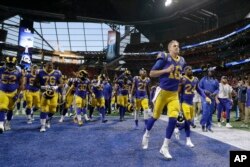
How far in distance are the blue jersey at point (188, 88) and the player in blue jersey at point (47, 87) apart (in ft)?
13.1

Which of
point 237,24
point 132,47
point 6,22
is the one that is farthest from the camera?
point 132,47

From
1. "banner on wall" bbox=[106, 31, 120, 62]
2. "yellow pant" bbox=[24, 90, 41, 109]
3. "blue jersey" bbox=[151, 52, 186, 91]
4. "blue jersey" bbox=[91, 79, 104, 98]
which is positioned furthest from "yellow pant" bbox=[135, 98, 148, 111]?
"banner on wall" bbox=[106, 31, 120, 62]

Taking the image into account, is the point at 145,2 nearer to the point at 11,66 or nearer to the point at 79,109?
the point at 79,109

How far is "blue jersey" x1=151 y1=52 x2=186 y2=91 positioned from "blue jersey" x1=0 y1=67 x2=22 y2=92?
4549mm

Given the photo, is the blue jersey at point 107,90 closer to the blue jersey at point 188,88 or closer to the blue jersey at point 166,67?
the blue jersey at point 188,88

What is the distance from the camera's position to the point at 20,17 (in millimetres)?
46469

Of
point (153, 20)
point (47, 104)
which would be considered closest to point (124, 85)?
point (47, 104)

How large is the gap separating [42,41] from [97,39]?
370 inches

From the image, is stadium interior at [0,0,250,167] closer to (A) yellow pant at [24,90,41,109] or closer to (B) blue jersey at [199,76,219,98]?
(A) yellow pant at [24,90,41,109]

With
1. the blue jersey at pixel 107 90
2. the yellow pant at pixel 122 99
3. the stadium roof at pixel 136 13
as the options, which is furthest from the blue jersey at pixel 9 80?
the stadium roof at pixel 136 13

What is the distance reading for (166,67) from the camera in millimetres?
6113

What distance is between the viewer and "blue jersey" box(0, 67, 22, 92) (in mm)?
8406

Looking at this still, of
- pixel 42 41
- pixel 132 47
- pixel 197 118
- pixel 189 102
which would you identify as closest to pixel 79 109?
pixel 189 102

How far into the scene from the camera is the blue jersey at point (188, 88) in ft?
27.8
